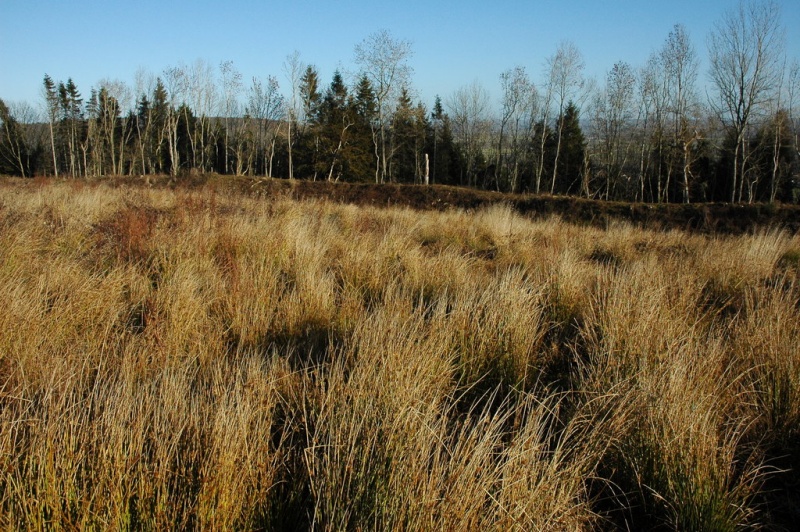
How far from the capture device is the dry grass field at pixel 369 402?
1534 mm

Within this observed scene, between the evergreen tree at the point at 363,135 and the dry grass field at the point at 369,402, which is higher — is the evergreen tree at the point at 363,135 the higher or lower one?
the higher one

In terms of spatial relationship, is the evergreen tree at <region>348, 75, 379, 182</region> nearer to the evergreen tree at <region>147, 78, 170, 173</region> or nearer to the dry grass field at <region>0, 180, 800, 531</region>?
the evergreen tree at <region>147, 78, 170, 173</region>

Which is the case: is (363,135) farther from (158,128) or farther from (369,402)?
(369,402)

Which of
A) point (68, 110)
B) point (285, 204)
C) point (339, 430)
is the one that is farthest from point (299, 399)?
point (68, 110)

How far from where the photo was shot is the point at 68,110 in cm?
5609

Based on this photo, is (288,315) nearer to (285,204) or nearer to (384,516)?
(384,516)

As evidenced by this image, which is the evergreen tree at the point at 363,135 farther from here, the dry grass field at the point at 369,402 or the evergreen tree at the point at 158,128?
the dry grass field at the point at 369,402

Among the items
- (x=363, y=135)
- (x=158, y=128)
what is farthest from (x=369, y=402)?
(x=158, y=128)

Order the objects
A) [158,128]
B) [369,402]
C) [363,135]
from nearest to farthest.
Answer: [369,402] < [363,135] < [158,128]

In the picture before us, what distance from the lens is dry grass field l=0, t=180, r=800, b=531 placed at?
1.53m

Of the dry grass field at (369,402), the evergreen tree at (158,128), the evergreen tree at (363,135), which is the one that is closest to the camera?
the dry grass field at (369,402)

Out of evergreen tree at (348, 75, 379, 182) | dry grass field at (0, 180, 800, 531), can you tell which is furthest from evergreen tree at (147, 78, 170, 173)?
dry grass field at (0, 180, 800, 531)

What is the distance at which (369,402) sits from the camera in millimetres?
1885

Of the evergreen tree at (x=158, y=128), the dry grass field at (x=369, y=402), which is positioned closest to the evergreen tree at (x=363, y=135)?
the evergreen tree at (x=158, y=128)
